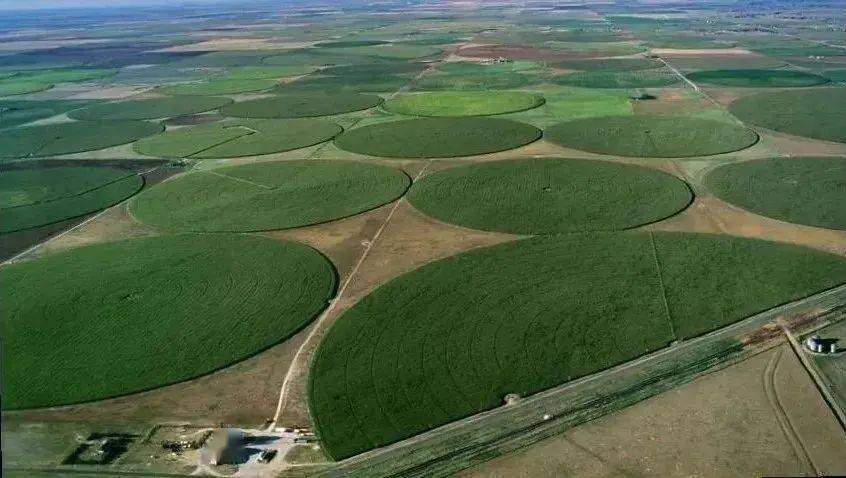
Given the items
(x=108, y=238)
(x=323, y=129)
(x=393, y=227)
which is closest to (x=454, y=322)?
(x=393, y=227)

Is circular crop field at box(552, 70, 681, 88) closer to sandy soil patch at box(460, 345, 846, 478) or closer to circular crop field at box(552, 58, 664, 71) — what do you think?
circular crop field at box(552, 58, 664, 71)

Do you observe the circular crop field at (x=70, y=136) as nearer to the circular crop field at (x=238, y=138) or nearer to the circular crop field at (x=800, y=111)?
the circular crop field at (x=238, y=138)

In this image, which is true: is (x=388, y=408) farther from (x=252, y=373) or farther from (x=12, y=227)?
(x=12, y=227)

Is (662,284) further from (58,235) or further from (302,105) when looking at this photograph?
(302,105)

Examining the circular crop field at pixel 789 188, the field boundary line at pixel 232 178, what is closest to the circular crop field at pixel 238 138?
the field boundary line at pixel 232 178

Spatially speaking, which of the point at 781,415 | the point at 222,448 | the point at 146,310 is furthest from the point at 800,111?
the point at 222,448
